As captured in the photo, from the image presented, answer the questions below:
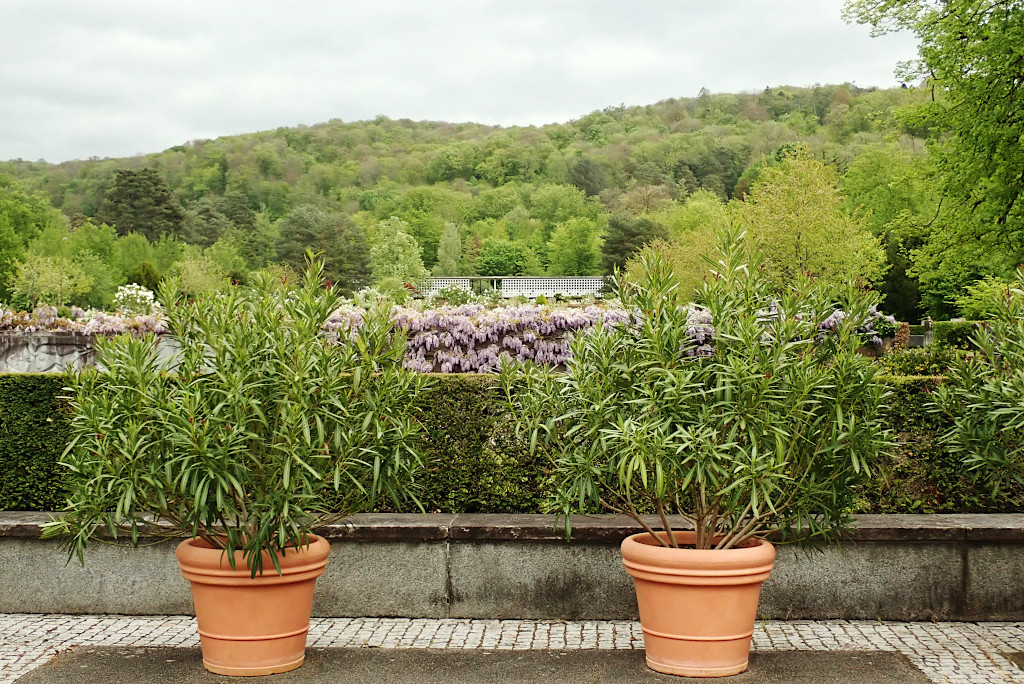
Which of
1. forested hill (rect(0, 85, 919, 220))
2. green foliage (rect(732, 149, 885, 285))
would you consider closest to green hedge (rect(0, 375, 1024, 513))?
green foliage (rect(732, 149, 885, 285))

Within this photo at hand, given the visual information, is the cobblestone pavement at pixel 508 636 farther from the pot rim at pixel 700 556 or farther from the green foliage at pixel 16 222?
the green foliage at pixel 16 222

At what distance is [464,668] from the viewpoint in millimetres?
4371

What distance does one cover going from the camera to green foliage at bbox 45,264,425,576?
3.93 m

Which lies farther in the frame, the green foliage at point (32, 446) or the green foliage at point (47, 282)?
the green foliage at point (47, 282)

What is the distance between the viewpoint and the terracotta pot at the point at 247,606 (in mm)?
4176

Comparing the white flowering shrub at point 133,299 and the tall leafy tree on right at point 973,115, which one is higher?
the tall leafy tree on right at point 973,115

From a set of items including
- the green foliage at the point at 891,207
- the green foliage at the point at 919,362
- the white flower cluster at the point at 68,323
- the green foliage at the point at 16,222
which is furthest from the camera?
the green foliage at the point at 16,222

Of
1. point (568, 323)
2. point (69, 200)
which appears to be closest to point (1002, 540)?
point (568, 323)

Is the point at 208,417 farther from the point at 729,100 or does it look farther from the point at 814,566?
the point at 729,100

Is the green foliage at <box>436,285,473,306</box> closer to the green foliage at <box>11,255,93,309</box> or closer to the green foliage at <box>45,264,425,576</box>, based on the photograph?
the green foliage at <box>45,264,425,576</box>

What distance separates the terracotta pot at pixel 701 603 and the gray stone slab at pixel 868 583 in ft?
3.80

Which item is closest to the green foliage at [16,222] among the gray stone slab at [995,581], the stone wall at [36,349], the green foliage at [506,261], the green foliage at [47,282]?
the green foliage at [47,282]

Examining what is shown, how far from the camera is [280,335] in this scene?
4.24 m

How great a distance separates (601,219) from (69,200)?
48529 mm
